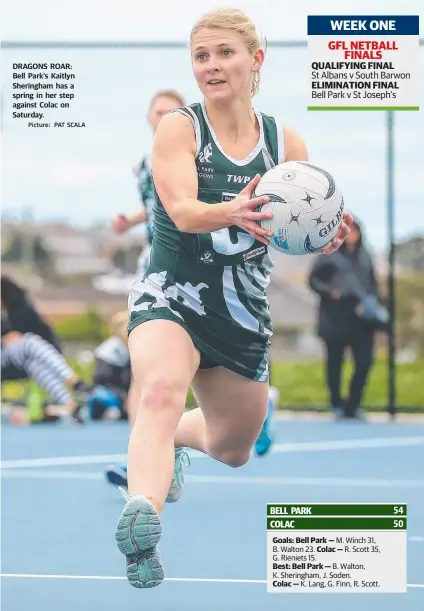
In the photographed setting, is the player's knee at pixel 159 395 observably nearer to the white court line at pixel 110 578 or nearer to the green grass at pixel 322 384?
the white court line at pixel 110 578

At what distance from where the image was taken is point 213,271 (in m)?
4.63

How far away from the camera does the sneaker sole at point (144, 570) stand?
4.06 metres

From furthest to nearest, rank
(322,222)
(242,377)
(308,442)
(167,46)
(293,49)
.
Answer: (308,442) → (167,46) → (293,49) → (242,377) → (322,222)

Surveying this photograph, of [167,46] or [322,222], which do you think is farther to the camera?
[167,46]

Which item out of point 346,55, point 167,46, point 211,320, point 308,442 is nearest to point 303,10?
point 346,55

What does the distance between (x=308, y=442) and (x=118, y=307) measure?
2.86 meters

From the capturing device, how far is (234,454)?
199 inches

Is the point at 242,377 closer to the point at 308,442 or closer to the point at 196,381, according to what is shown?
the point at 196,381

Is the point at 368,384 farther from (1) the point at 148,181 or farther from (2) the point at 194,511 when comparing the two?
(1) the point at 148,181

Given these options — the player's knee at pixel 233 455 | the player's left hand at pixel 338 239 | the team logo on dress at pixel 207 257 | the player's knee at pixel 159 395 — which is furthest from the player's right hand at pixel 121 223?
the player's knee at pixel 159 395

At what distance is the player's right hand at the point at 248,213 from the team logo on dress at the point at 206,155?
36 centimetres

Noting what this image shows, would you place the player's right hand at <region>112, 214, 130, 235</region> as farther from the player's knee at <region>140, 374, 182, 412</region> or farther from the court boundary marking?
the player's knee at <region>140, 374, 182, 412</region>

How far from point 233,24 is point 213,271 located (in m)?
0.73

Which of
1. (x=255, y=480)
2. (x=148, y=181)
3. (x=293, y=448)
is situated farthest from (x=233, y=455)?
(x=293, y=448)
